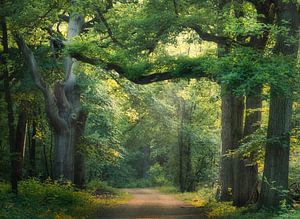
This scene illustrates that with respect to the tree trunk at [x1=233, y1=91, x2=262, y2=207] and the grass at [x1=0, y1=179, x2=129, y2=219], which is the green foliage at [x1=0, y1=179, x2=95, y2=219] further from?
the tree trunk at [x1=233, y1=91, x2=262, y2=207]

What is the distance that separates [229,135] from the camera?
18984 mm

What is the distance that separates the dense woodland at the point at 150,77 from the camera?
12258 millimetres

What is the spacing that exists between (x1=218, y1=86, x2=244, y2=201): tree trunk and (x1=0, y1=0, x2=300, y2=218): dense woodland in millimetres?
44

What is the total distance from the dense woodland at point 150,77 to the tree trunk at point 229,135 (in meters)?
0.04

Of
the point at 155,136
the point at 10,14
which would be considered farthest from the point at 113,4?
the point at 155,136

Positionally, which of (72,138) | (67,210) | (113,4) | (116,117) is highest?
(113,4)

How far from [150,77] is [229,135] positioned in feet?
16.5

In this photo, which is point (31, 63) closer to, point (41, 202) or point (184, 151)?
point (41, 202)

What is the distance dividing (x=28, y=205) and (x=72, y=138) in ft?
26.3

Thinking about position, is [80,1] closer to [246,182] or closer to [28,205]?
[28,205]

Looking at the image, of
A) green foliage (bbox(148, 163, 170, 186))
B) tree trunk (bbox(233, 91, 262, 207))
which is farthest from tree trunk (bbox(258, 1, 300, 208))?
green foliage (bbox(148, 163, 170, 186))

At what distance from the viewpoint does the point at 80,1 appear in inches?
517

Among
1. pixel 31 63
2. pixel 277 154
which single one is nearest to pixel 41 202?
pixel 31 63

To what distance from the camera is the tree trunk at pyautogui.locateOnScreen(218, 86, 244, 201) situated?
18500 millimetres
